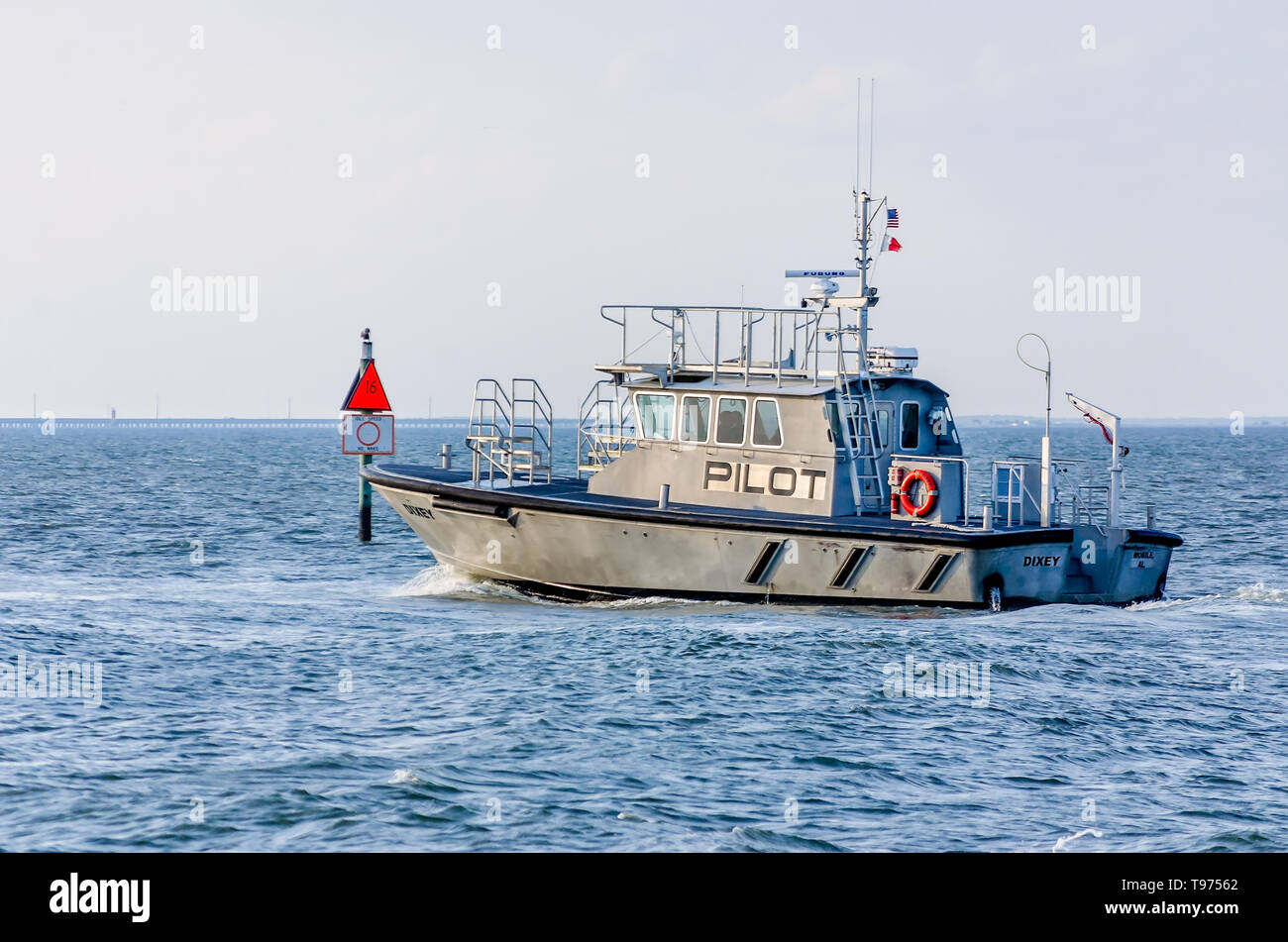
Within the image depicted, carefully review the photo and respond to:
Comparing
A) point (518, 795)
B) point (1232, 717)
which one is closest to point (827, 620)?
point (1232, 717)

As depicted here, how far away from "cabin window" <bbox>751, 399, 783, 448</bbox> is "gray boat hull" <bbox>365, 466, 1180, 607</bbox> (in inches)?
53.2

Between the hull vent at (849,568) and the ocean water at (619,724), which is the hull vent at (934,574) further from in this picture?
the hull vent at (849,568)

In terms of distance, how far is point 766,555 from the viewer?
60.0 feet

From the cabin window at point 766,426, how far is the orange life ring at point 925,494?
1.89 metres

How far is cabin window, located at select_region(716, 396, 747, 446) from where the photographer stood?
1939cm

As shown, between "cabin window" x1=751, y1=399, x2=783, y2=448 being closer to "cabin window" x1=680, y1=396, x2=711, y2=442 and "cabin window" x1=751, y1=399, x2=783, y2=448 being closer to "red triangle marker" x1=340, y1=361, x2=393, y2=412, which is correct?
"cabin window" x1=680, y1=396, x2=711, y2=442

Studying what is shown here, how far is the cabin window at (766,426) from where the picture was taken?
62.7ft

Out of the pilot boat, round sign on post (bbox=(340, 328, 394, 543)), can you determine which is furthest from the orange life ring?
round sign on post (bbox=(340, 328, 394, 543))

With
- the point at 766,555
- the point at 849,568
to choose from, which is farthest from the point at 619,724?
the point at 849,568

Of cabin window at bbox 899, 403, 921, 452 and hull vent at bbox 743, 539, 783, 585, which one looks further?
cabin window at bbox 899, 403, 921, 452

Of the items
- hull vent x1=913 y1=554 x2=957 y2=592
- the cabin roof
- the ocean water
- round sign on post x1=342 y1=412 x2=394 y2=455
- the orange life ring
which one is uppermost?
the cabin roof

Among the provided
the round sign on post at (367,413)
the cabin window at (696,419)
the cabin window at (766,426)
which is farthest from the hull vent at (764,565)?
the round sign on post at (367,413)
